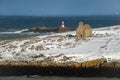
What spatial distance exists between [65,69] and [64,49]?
6335 millimetres

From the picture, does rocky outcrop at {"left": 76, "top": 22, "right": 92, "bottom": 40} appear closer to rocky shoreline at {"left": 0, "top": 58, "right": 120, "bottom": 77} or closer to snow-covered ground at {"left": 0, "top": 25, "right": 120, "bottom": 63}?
snow-covered ground at {"left": 0, "top": 25, "right": 120, "bottom": 63}

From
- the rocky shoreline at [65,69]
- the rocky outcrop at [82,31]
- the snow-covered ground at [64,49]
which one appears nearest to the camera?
the rocky shoreline at [65,69]

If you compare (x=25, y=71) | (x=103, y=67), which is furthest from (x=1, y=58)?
(x=103, y=67)

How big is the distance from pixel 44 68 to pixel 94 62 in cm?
380

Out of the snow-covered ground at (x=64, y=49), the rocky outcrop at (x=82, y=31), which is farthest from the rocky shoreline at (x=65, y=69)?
the rocky outcrop at (x=82, y=31)

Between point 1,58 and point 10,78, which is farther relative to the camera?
point 1,58

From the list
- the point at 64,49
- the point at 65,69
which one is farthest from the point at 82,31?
the point at 65,69

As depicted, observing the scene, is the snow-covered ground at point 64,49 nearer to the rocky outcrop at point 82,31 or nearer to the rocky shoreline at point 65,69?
the rocky outcrop at point 82,31

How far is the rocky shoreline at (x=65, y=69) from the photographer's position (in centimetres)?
3180

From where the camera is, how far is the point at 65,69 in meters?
32.4

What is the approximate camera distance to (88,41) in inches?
1671

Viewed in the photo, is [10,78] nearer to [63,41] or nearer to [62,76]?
[62,76]

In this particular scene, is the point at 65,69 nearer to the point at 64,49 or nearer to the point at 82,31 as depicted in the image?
the point at 64,49

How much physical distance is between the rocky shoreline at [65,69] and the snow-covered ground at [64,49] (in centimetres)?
108
